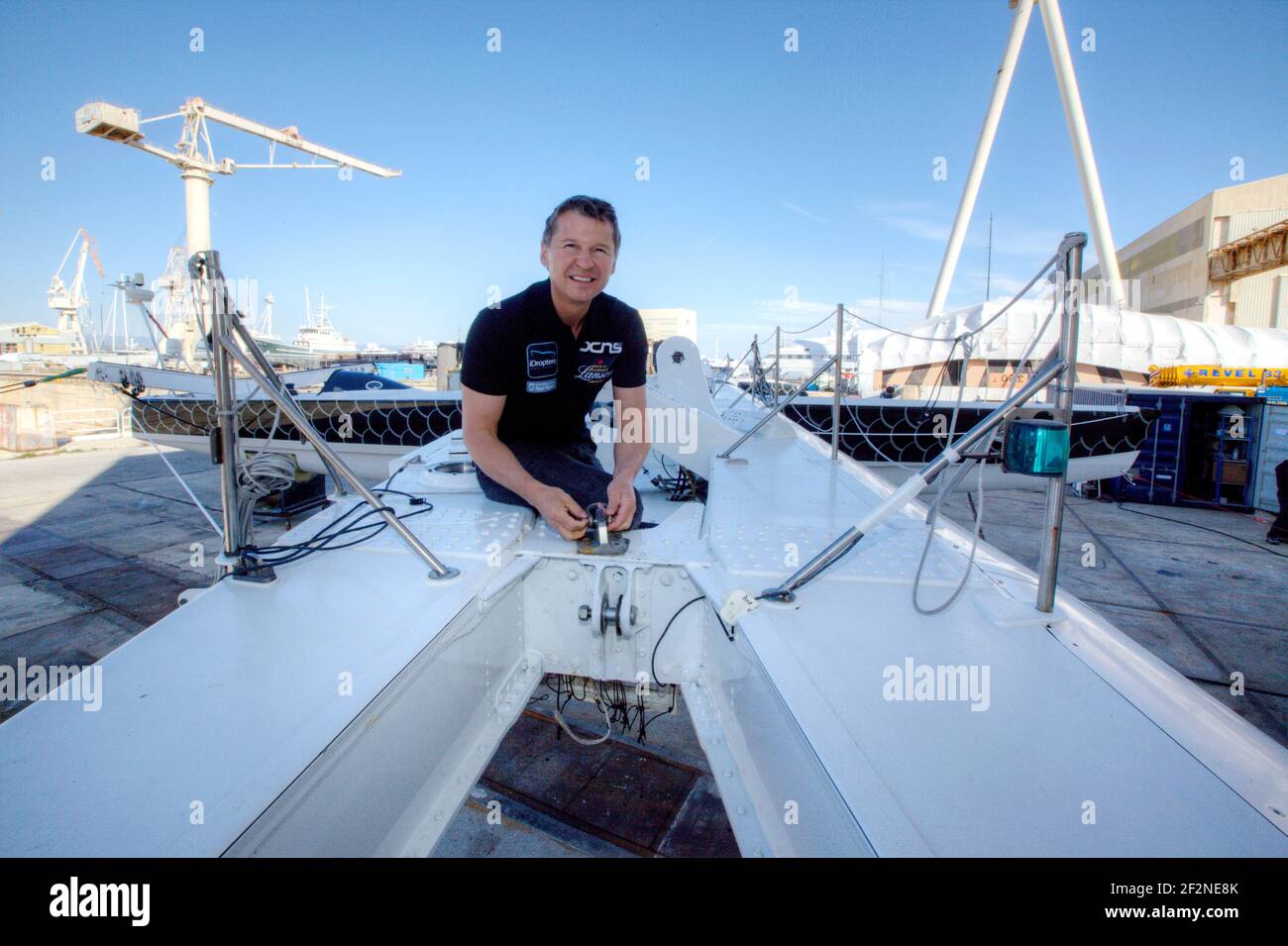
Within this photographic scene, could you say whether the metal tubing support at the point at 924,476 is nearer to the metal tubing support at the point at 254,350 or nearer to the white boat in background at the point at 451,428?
the metal tubing support at the point at 254,350

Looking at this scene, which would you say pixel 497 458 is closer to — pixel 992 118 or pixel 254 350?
pixel 254 350

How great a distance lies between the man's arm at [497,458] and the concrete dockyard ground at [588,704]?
2.79ft

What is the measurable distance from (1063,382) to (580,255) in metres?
1.17

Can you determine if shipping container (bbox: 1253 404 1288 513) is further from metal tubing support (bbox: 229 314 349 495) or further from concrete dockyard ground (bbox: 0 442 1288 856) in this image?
metal tubing support (bbox: 229 314 349 495)

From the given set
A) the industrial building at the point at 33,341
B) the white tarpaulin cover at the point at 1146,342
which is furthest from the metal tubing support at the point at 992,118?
the industrial building at the point at 33,341

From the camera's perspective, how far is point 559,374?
1.80 m

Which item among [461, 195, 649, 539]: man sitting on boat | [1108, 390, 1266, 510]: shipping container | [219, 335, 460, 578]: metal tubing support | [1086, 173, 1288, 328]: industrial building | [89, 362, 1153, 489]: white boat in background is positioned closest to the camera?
[219, 335, 460, 578]: metal tubing support

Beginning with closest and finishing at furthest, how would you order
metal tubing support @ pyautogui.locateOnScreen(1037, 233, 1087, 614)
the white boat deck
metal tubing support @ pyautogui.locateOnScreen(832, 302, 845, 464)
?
the white boat deck, metal tubing support @ pyautogui.locateOnScreen(1037, 233, 1087, 614), metal tubing support @ pyautogui.locateOnScreen(832, 302, 845, 464)

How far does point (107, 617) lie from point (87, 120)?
29.2 m

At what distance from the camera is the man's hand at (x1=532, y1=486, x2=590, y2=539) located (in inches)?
59.0

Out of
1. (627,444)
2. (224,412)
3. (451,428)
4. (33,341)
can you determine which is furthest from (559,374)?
(33,341)

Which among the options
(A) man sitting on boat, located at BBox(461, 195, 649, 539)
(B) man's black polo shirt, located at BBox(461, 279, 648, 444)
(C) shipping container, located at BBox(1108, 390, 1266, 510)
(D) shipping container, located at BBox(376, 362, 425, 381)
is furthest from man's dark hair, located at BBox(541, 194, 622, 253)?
(D) shipping container, located at BBox(376, 362, 425, 381)
